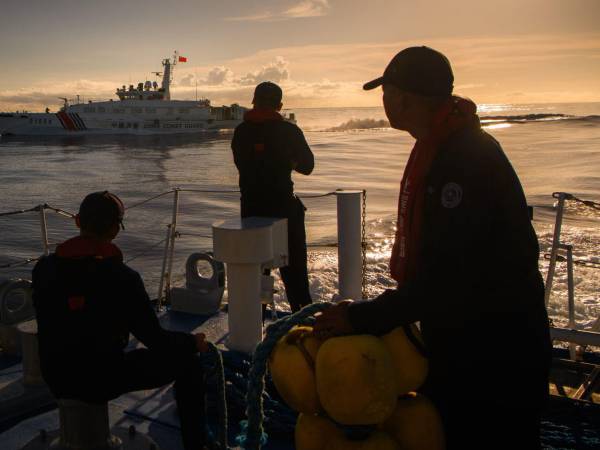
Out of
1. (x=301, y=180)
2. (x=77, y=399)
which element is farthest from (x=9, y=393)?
(x=301, y=180)

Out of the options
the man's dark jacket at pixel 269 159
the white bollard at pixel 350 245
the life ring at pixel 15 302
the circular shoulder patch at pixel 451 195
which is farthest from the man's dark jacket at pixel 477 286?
the life ring at pixel 15 302

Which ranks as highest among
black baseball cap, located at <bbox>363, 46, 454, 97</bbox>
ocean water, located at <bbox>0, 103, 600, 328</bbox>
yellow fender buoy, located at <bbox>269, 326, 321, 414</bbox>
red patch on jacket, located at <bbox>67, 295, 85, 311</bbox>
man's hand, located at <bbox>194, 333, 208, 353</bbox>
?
black baseball cap, located at <bbox>363, 46, 454, 97</bbox>

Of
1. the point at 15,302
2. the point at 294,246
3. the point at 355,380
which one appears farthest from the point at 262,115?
the point at 355,380

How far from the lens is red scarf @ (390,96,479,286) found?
59.4 inches

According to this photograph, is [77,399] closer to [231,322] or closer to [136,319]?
[136,319]

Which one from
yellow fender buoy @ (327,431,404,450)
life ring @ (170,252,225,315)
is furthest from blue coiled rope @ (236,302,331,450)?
life ring @ (170,252,225,315)

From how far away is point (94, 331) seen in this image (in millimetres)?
2072

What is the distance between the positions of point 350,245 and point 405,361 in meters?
2.45

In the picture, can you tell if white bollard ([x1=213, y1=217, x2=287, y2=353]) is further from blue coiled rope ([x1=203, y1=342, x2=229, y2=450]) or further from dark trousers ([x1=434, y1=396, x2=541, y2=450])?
dark trousers ([x1=434, y1=396, x2=541, y2=450])

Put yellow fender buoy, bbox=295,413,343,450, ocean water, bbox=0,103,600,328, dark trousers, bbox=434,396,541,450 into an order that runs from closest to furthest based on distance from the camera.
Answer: dark trousers, bbox=434,396,541,450 → yellow fender buoy, bbox=295,413,343,450 → ocean water, bbox=0,103,600,328

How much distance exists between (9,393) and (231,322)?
123 centimetres

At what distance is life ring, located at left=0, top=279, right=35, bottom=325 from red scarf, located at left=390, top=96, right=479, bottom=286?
3172 mm

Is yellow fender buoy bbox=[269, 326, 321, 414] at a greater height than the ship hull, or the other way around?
the ship hull

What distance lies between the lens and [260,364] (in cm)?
167
